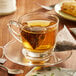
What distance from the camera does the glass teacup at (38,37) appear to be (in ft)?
3.28

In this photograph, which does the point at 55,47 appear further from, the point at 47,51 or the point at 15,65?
the point at 15,65

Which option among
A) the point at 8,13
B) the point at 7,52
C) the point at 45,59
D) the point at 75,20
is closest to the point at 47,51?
the point at 45,59

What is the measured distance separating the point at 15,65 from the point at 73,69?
21 centimetres

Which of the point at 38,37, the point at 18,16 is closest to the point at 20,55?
the point at 38,37

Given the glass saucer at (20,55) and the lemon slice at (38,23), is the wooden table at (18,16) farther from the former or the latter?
the lemon slice at (38,23)

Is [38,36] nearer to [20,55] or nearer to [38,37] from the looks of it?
[38,37]

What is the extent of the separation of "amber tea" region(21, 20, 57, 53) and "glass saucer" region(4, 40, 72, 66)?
0.04m

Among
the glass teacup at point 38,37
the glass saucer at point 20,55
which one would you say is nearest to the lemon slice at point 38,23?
the glass teacup at point 38,37

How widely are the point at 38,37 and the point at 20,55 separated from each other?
107 millimetres

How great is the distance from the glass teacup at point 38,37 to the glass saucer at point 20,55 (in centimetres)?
2

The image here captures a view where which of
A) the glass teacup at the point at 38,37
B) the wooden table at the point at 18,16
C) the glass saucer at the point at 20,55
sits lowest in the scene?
the wooden table at the point at 18,16

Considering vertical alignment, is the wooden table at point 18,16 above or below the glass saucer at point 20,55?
below

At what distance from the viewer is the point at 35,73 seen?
3.14 feet

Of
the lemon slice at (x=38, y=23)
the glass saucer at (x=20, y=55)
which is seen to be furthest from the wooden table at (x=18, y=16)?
the lemon slice at (x=38, y=23)
